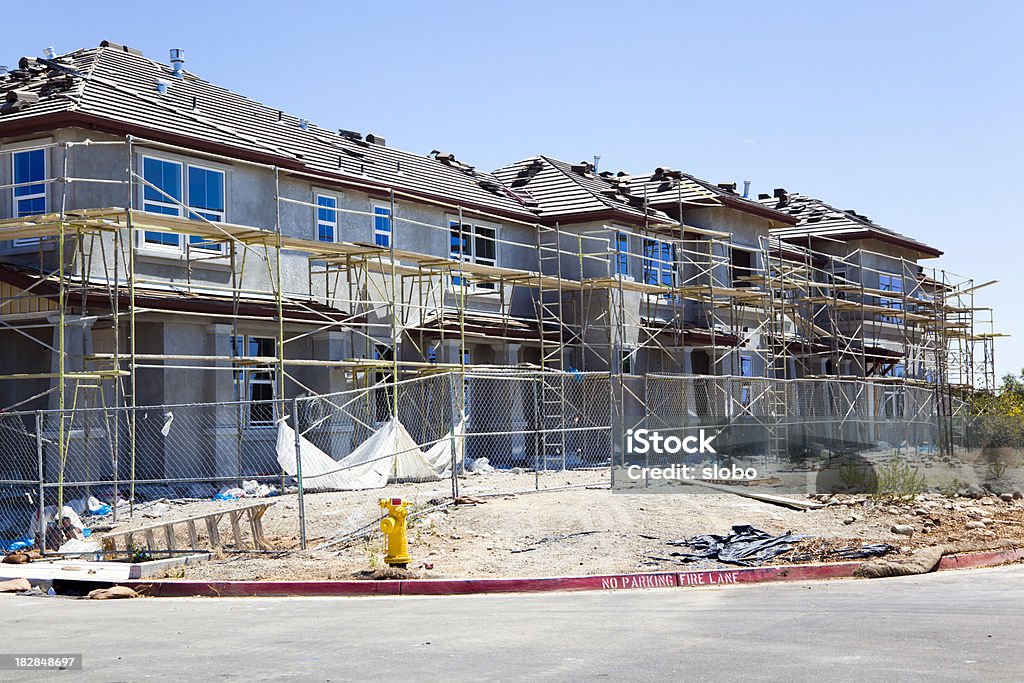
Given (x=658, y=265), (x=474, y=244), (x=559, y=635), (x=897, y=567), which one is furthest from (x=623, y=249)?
(x=559, y=635)

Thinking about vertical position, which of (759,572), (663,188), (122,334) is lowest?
(759,572)

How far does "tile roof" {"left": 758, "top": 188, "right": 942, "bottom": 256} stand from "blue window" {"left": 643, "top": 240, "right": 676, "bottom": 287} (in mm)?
8395

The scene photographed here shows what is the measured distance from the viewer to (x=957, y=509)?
21703mm

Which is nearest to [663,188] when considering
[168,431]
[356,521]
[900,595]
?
[168,431]

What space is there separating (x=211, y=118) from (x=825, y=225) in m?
27.0

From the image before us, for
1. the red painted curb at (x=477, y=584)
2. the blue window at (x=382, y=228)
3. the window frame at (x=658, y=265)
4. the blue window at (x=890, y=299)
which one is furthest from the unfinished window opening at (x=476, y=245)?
the blue window at (x=890, y=299)

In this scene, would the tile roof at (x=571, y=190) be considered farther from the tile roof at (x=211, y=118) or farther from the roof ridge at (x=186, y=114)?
the roof ridge at (x=186, y=114)

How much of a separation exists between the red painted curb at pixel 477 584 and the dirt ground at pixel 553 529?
1.56 ft

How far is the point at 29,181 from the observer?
23.5m

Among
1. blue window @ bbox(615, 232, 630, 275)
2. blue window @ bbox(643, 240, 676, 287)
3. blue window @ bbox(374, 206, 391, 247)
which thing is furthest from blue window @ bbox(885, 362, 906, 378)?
blue window @ bbox(374, 206, 391, 247)

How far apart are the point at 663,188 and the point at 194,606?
93.0 feet

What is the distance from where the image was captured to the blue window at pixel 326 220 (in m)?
28.1

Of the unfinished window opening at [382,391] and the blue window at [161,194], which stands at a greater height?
the blue window at [161,194]

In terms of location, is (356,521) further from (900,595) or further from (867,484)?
(867,484)
